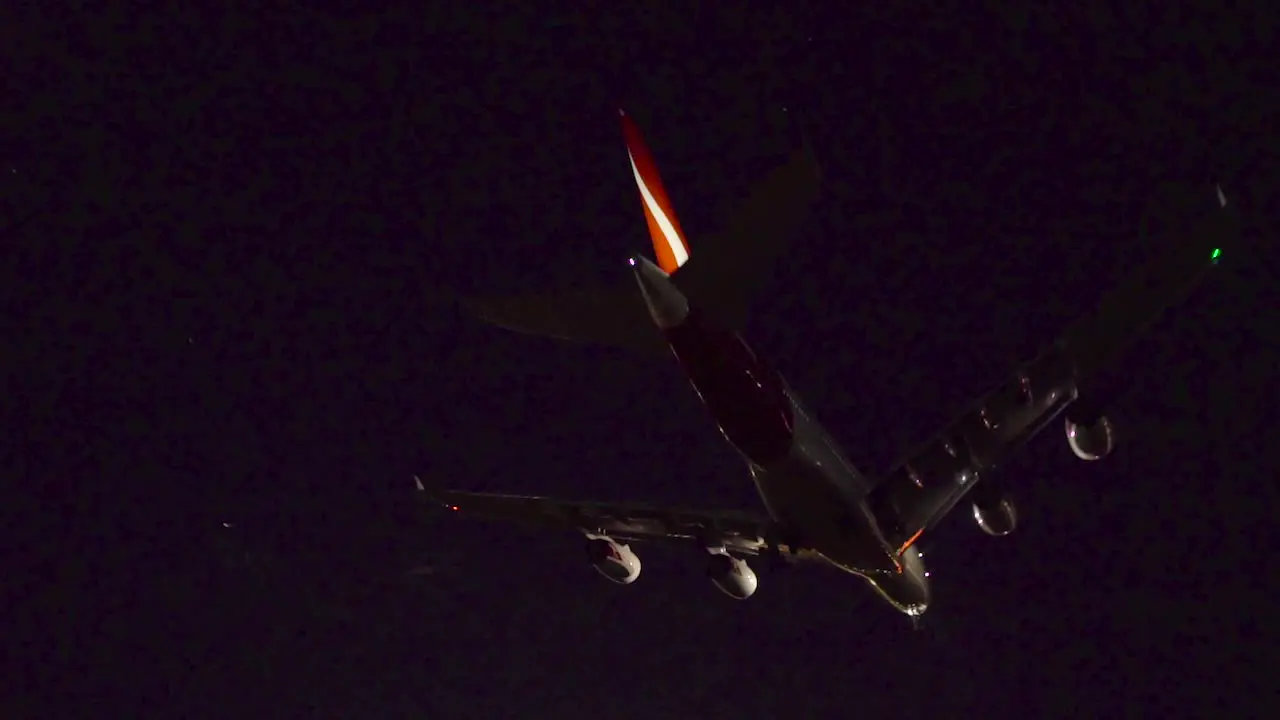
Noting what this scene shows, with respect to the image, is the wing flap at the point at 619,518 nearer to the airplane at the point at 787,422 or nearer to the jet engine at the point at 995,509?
the airplane at the point at 787,422

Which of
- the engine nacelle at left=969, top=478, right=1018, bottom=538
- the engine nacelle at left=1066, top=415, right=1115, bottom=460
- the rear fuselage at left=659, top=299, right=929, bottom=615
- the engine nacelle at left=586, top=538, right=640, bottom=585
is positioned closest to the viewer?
the rear fuselage at left=659, top=299, right=929, bottom=615

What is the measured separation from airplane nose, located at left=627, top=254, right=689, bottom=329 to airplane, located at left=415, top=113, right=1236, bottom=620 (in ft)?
0.08

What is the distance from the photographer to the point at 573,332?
22.7 m

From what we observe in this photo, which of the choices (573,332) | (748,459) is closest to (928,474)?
(748,459)

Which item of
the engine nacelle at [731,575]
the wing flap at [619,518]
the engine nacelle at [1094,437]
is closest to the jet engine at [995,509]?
the engine nacelle at [1094,437]

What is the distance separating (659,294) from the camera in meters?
22.0

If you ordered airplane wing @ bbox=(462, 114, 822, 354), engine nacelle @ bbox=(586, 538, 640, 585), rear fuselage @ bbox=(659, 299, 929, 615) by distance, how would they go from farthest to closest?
engine nacelle @ bbox=(586, 538, 640, 585), rear fuselage @ bbox=(659, 299, 929, 615), airplane wing @ bbox=(462, 114, 822, 354)

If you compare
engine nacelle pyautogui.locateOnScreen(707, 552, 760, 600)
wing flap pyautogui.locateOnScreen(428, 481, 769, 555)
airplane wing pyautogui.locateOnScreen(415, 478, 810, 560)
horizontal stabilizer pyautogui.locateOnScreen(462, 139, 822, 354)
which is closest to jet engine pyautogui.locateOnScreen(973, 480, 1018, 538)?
airplane wing pyautogui.locateOnScreen(415, 478, 810, 560)

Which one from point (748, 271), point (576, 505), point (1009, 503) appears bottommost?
point (576, 505)

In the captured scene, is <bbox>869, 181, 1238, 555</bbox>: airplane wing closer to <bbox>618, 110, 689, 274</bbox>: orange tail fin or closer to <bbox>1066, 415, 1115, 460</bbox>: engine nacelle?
<bbox>1066, 415, 1115, 460</bbox>: engine nacelle

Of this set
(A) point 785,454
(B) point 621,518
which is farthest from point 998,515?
(B) point 621,518

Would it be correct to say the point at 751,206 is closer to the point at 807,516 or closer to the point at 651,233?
the point at 651,233

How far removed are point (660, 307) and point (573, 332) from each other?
1585 mm

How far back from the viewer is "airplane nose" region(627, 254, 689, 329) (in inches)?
855
